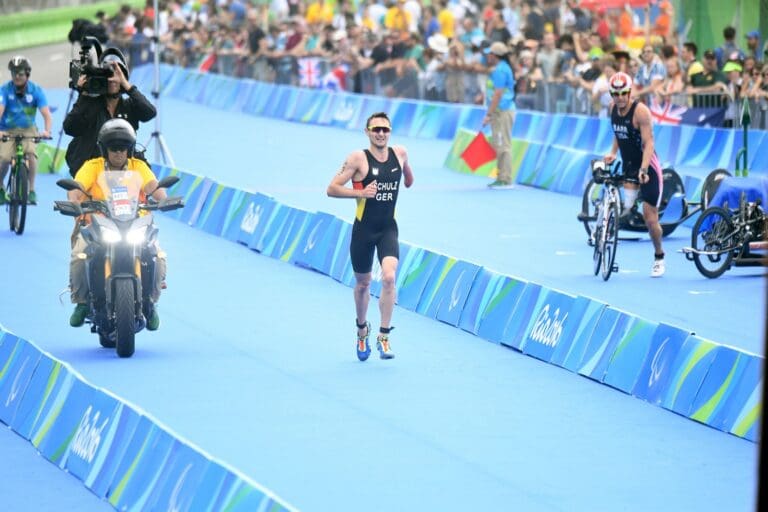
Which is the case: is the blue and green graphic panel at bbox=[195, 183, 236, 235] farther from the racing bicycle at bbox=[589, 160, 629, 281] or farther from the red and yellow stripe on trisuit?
the red and yellow stripe on trisuit

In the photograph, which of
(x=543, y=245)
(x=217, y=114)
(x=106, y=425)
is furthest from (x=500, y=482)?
(x=217, y=114)

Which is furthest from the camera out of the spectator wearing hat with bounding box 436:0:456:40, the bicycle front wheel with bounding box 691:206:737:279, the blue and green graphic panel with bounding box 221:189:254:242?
the spectator wearing hat with bounding box 436:0:456:40

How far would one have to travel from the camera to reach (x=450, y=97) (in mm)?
34719

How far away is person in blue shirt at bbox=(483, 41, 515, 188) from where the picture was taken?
25.7 m

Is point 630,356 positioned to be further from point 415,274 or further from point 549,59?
point 549,59

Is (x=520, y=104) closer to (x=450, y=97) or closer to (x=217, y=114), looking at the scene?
(x=450, y=97)

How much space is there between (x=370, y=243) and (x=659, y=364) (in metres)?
2.66

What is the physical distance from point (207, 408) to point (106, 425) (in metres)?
1.81

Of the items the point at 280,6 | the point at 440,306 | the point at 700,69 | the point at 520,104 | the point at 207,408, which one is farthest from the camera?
the point at 280,6

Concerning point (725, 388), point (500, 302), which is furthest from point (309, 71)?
point (725, 388)

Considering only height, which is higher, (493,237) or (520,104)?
(520,104)

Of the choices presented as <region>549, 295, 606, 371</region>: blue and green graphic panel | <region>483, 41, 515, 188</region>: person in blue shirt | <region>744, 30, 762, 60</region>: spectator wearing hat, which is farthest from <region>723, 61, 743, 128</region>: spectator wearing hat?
<region>549, 295, 606, 371</region>: blue and green graphic panel

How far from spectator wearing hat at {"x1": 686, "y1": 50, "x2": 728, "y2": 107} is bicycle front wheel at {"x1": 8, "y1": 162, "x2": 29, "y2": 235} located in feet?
36.3

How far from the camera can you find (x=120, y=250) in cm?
1393
